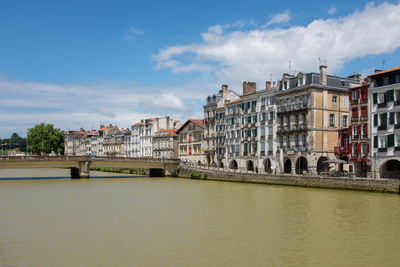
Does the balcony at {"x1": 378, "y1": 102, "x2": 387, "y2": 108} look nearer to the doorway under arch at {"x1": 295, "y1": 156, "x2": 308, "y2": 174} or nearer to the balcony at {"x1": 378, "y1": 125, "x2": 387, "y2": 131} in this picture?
the balcony at {"x1": 378, "y1": 125, "x2": 387, "y2": 131}

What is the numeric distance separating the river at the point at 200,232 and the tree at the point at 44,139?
348 feet

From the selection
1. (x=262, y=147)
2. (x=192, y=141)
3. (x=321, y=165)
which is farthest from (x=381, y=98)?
(x=192, y=141)

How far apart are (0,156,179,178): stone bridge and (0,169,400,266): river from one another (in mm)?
27172

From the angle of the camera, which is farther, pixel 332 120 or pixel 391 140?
pixel 332 120

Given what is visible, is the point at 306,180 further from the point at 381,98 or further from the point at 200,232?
the point at 200,232

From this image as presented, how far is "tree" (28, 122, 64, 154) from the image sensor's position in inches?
5271

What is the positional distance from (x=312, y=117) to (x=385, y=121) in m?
12.3

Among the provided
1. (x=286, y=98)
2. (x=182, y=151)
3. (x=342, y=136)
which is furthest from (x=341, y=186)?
(x=182, y=151)

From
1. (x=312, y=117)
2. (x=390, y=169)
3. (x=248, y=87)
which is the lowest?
(x=390, y=169)

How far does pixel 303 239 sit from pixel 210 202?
14.5m

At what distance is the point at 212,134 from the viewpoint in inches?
3061

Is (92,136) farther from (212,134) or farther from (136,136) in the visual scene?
(212,134)

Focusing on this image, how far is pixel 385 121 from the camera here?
42.4 m

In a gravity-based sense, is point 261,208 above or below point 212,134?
below
